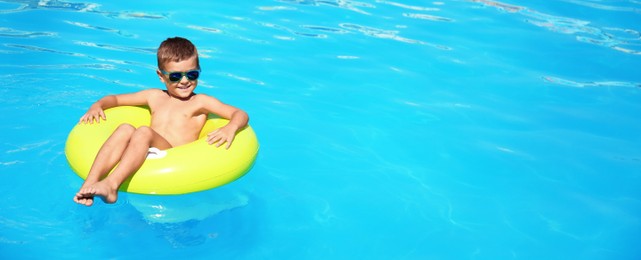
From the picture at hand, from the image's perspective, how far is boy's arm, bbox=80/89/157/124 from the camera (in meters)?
4.20

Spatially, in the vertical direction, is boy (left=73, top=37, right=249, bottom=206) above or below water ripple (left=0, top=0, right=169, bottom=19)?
above

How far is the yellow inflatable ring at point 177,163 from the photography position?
12.6 feet

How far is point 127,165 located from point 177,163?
27 cm

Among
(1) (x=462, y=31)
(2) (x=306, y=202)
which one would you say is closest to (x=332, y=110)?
(2) (x=306, y=202)

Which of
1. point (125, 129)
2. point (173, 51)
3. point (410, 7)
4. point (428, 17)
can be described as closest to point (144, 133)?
point (125, 129)

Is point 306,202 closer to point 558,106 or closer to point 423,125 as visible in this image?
point 423,125

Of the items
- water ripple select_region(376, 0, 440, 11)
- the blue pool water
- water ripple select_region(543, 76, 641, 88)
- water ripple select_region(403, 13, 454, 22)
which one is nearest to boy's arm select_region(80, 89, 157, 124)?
the blue pool water

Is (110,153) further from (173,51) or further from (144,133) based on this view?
(173,51)

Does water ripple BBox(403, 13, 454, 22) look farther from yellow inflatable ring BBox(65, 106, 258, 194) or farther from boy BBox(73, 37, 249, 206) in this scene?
yellow inflatable ring BBox(65, 106, 258, 194)

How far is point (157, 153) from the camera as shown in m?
3.97

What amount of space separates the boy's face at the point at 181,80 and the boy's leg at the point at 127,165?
358mm

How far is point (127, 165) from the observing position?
3.77 meters

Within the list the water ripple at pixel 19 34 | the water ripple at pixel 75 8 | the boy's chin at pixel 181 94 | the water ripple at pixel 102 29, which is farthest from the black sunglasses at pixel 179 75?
the water ripple at pixel 75 8

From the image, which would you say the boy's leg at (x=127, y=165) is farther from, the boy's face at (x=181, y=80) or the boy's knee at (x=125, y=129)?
the boy's face at (x=181, y=80)
